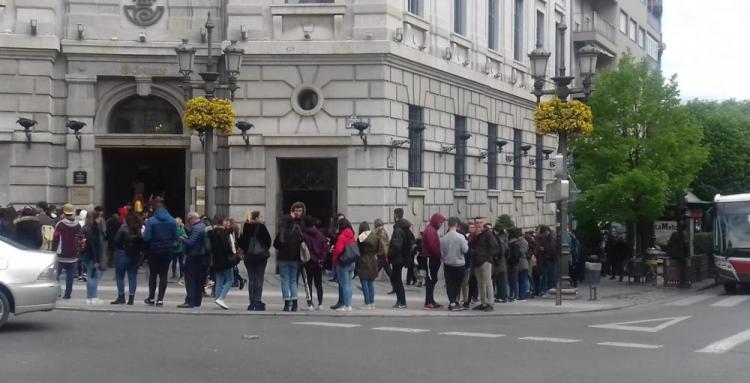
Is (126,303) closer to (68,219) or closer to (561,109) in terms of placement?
(68,219)

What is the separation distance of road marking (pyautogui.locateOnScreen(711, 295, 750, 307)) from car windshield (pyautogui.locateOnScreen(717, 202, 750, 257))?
1.33 metres

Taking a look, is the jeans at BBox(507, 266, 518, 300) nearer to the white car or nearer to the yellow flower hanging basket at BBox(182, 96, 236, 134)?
the yellow flower hanging basket at BBox(182, 96, 236, 134)

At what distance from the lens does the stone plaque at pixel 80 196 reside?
2531 centimetres

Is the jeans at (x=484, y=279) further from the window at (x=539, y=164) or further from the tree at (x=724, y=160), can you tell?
the tree at (x=724, y=160)

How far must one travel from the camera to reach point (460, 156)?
1194 inches

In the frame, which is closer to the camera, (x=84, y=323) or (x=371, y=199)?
(x=84, y=323)

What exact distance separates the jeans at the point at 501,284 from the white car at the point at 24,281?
9.54 m

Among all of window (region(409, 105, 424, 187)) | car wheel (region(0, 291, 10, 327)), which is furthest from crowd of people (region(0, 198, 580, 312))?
window (region(409, 105, 424, 187))

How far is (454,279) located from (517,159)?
16.9 metres

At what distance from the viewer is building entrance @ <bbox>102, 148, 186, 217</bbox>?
2679 centimetres

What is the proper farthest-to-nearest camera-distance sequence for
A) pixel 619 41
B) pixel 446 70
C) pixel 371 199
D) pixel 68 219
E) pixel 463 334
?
pixel 619 41 → pixel 446 70 → pixel 371 199 → pixel 68 219 → pixel 463 334

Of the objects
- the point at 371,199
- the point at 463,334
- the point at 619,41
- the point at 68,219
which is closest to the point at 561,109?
the point at 371,199

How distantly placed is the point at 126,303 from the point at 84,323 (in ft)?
9.64

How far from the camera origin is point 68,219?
17.8 m
